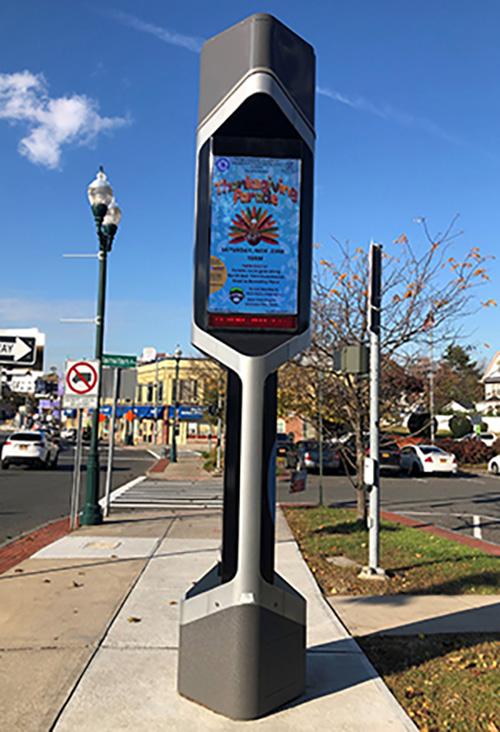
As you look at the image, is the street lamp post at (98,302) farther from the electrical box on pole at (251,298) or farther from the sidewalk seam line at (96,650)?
the electrical box on pole at (251,298)

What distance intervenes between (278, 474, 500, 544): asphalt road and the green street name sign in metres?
6.65

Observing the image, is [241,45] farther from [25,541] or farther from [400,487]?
[400,487]

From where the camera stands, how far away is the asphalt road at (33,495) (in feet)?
43.7

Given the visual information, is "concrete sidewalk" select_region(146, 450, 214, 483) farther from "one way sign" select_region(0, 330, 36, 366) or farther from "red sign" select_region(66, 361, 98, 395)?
"one way sign" select_region(0, 330, 36, 366)

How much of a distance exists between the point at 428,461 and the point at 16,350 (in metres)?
25.0

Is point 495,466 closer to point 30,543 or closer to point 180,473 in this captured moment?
point 180,473

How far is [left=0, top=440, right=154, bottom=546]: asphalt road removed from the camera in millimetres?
13312

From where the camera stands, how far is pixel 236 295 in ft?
15.8

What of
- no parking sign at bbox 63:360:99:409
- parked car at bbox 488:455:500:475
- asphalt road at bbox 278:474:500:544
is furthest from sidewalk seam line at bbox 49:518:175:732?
parked car at bbox 488:455:500:475

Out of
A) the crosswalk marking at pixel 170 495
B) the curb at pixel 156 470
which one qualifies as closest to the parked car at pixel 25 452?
the curb at pixel 156 470

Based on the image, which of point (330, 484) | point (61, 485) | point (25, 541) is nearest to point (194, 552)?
point (25, 541)

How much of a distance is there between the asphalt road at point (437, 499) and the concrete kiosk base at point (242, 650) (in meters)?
8.98

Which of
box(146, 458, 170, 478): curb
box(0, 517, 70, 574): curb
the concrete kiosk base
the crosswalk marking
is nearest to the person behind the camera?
the concrete kiosk base

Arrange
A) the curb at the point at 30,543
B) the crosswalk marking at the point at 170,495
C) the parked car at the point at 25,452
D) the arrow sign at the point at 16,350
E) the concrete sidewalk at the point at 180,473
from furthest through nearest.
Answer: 1. the parked car at the point at 25,452
2. the concrete sidewalk at the point at 180,473
3. the crosswalk marking at the point at 170,495
4. the curb at the point at 30,543
5. the arrow sign at the point at 16,350
